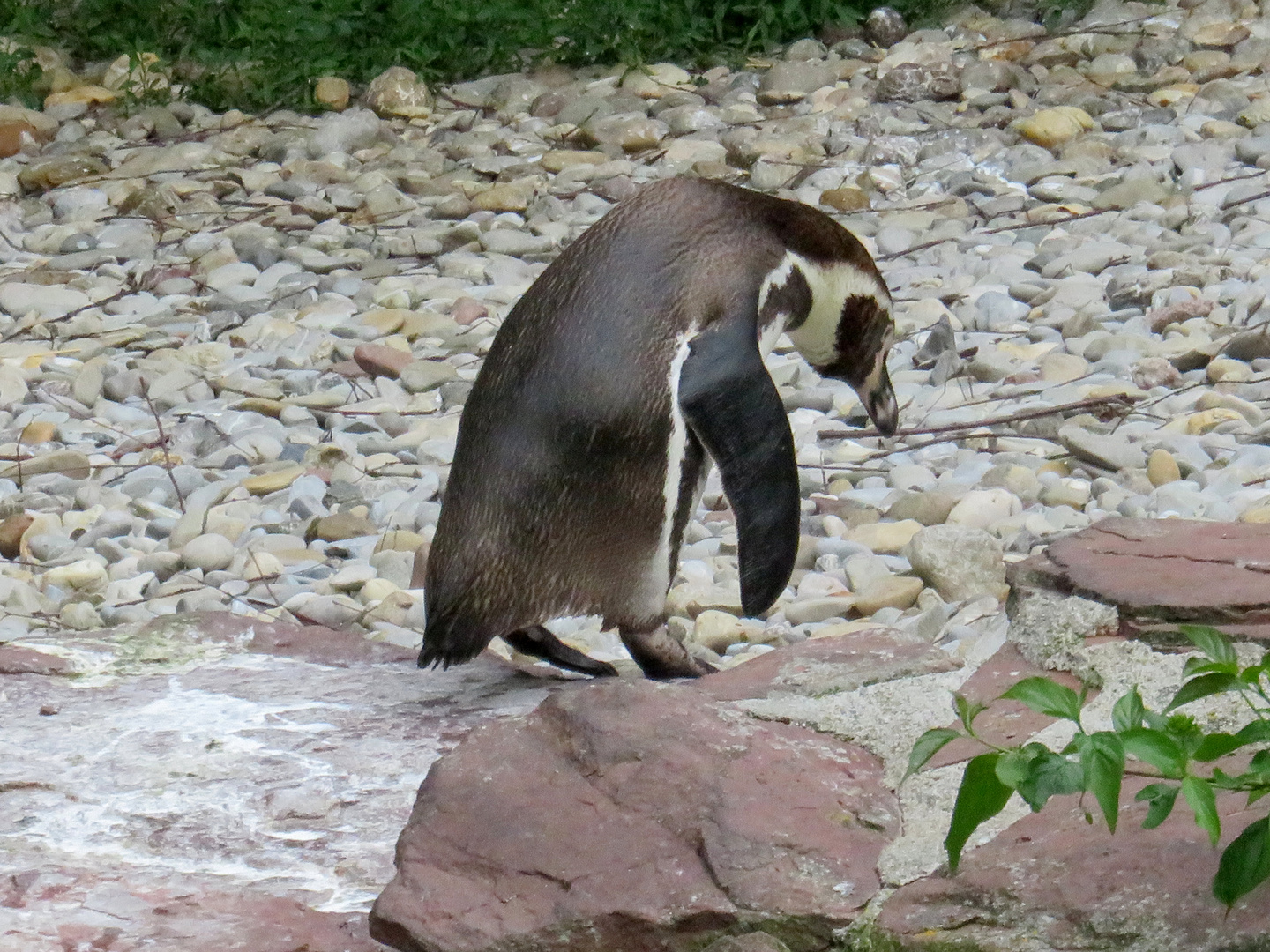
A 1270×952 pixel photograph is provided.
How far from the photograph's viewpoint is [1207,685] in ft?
5.08

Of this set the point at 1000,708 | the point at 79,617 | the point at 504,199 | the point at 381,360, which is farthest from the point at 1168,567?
the point at 504,199

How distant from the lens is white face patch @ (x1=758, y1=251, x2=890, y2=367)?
10.5 ft

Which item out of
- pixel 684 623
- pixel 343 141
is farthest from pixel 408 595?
pixel 343 141

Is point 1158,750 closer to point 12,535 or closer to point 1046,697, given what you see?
point 1046,697

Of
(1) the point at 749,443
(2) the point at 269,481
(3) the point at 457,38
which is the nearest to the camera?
(1) the point at 749,443

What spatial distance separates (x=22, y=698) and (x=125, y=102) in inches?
229

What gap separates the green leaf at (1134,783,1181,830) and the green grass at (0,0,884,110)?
6.66 metres

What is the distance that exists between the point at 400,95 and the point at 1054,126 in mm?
2855

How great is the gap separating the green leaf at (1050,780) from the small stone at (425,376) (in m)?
3.65

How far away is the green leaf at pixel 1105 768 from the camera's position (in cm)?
145

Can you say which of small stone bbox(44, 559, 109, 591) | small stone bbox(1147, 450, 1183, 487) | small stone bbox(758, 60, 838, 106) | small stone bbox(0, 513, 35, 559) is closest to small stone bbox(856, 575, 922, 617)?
small stone bbox(1147, 450, 1183, 487)

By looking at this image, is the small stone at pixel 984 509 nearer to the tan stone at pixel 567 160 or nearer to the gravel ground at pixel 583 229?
the gravel ground at pixel 583 229

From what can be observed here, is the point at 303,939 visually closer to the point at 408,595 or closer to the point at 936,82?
the point at 408,595

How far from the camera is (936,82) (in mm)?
7441
